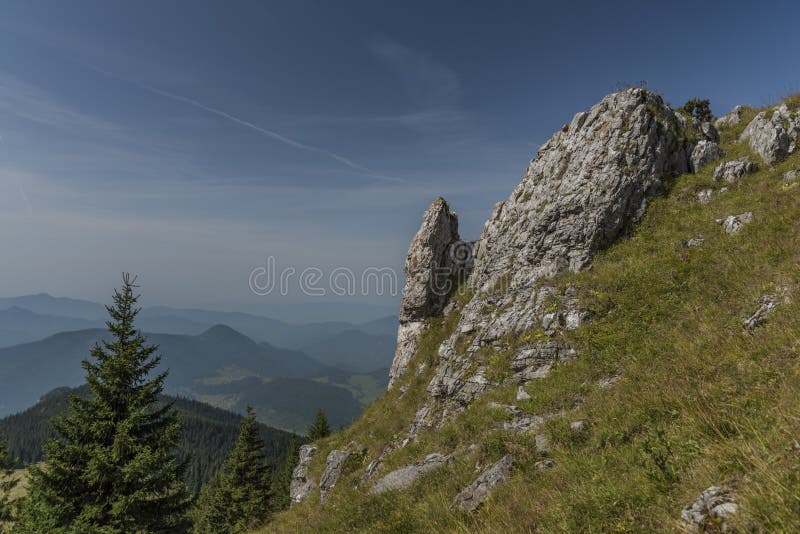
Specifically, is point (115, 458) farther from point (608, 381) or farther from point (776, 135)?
point (776, 135)

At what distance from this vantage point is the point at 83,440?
1505 cm

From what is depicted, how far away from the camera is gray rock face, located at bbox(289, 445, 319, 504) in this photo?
2477 centimetres

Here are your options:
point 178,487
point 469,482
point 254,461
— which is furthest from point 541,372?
point 254,461

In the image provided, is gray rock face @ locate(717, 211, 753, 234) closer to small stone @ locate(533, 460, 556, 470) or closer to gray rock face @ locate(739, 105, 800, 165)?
gray rock face @ locate(739, 105, 800, 165)

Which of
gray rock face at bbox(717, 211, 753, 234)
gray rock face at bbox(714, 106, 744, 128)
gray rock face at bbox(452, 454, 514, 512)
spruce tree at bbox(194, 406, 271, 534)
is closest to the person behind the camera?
gray rock face at bbox(452, 454, 514, 512)

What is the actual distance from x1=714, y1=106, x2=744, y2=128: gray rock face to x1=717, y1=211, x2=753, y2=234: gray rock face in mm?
16843

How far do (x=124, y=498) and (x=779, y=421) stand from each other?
19.4m

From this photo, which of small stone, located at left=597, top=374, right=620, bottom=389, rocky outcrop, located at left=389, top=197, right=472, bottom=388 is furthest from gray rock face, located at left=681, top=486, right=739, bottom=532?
rocky outcrop, located at left=389, top=197, right=472, bottom=388

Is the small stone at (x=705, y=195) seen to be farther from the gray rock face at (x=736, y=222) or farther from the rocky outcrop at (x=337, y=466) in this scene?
the rocky outcrop at (x=337, y=466)

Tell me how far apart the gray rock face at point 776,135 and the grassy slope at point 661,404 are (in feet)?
3.59

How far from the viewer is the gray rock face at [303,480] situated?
975 inches

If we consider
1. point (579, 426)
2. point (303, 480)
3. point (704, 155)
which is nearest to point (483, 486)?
point (579, 426)

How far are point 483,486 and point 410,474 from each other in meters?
3.80

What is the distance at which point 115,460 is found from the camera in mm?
14062
